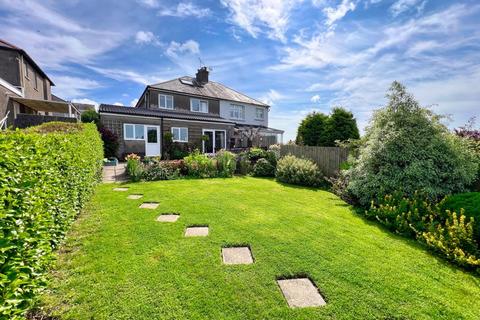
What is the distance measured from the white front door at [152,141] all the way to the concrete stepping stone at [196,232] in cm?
1344

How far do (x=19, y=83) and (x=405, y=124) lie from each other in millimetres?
24341

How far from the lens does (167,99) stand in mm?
21766

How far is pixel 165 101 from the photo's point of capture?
71.1 feet

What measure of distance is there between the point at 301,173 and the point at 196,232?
670 centimetres

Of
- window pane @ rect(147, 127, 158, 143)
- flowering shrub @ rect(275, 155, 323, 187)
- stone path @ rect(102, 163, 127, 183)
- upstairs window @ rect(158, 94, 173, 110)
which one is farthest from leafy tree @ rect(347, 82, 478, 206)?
upstairs window @ rect(158, 94, 173, 110)

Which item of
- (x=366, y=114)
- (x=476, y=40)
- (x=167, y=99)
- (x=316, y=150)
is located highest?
(x=167, y=99)

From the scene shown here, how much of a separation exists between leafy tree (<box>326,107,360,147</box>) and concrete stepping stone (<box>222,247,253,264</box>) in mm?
11359

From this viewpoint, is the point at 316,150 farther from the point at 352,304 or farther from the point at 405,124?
the point at 352,304

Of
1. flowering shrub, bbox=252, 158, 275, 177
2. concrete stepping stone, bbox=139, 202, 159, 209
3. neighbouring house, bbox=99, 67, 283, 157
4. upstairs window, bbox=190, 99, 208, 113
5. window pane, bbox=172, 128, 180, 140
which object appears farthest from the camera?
upstairs window, bbox=190, 99, 208, 113

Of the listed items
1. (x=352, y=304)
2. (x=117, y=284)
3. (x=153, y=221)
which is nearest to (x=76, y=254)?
(x=117, y=284)

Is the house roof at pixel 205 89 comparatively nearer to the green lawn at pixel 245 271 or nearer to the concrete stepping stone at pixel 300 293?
the green lawn at pixel 245 271

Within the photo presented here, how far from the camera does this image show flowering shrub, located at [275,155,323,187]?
994 cm

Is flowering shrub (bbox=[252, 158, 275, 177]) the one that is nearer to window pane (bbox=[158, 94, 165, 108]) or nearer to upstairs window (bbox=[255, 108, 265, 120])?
window pane (bbox=[158, 94, 165, 108])

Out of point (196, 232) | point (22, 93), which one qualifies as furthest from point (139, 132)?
point (196, 232)
